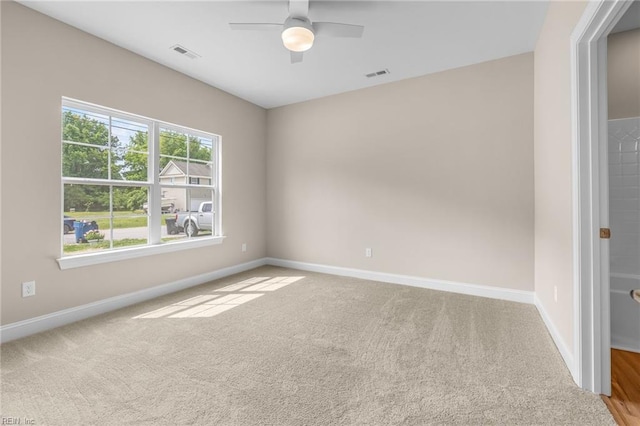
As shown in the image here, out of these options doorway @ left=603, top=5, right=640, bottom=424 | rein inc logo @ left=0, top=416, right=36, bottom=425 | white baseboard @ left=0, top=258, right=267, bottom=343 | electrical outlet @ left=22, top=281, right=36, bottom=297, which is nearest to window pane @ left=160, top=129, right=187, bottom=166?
white baseboard @ left=0, top=258, right=267, bottom=343

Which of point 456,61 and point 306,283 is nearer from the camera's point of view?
point 456,61

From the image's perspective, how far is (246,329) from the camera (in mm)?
2654

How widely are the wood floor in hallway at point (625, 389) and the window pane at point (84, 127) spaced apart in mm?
4655

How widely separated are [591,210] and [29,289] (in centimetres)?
433

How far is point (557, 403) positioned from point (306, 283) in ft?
9.51

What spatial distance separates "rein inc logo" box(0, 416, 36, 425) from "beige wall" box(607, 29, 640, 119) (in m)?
4.88

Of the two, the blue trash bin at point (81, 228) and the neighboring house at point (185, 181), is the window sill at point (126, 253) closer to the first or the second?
the blue trash bin at point (81, 228)

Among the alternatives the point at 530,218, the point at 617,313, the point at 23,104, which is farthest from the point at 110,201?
the point at 617,313

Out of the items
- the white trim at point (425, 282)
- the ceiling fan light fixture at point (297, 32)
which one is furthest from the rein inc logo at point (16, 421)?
the white trim at point (425, 282)

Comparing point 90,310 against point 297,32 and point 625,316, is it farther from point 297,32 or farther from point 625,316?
point 625,316

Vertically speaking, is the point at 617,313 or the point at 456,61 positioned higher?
the point at 456,61

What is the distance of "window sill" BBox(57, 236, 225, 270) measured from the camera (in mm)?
2795

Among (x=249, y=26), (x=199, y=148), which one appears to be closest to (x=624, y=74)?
(x=249, y=26)

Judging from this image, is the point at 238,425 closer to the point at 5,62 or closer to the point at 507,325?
the point at 507,325
